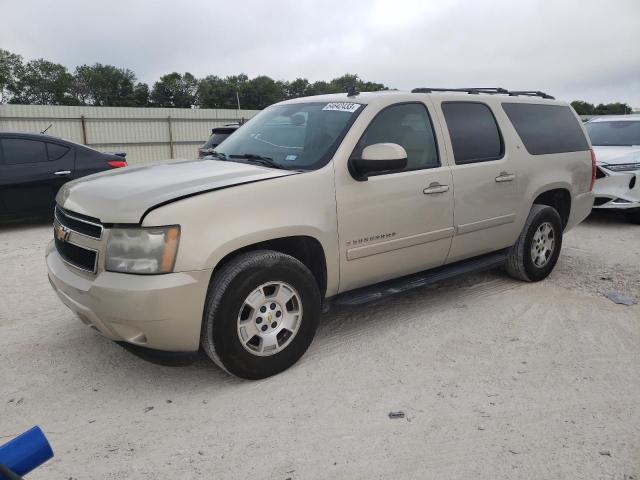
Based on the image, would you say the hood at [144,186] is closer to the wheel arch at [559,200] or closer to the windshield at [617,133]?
the wheel arch at [559,200]

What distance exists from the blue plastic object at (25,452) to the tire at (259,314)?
Answer: 181 centimetres

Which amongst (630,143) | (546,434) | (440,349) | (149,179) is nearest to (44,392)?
(149,179)

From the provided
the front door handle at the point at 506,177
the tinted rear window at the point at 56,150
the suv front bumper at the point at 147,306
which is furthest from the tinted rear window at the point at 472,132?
the tinted rear window at the point at 56,150

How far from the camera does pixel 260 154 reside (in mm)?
3922

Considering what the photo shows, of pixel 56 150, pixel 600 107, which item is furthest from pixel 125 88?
pixel 56 150

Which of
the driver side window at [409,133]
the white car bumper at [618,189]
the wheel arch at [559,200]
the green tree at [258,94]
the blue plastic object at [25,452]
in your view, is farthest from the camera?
the green tree at [258,94]

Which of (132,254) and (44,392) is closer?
(132,254)

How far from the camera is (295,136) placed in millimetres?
3973

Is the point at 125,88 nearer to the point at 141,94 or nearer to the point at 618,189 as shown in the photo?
the point at 141,94

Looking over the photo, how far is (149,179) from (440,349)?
7.52ft

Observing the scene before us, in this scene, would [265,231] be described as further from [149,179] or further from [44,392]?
[44,392]

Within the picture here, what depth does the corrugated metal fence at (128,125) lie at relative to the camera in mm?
18875

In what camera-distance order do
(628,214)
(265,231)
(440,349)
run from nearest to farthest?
(265,231) < (440,349) < (628,214)

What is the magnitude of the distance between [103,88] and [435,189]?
282 ft
